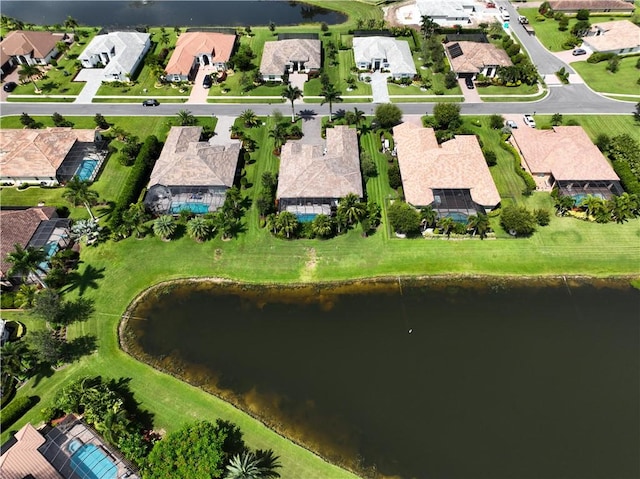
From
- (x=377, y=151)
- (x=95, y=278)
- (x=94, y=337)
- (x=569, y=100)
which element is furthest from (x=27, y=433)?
(x=569, y=100)

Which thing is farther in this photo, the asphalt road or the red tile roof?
the asphalt road

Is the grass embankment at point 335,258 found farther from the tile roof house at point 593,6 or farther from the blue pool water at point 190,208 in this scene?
the tile roof house at point 593,6

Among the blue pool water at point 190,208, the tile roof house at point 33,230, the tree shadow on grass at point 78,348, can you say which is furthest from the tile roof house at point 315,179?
the tile roof house at point 33,230

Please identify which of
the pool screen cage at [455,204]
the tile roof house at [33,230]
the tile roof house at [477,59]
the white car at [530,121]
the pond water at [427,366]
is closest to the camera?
the pond water at [427,366]

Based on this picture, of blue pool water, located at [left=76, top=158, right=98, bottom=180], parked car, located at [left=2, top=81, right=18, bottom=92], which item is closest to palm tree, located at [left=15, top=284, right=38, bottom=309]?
blue pool water, located at [left=76, top=158, right=98, bottom=180]

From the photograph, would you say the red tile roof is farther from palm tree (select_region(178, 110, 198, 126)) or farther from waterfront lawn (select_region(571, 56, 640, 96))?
waterfront lawn (select_region(571, 56, 640, 96))

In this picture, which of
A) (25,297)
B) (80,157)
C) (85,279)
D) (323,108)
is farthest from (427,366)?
(80,157)
